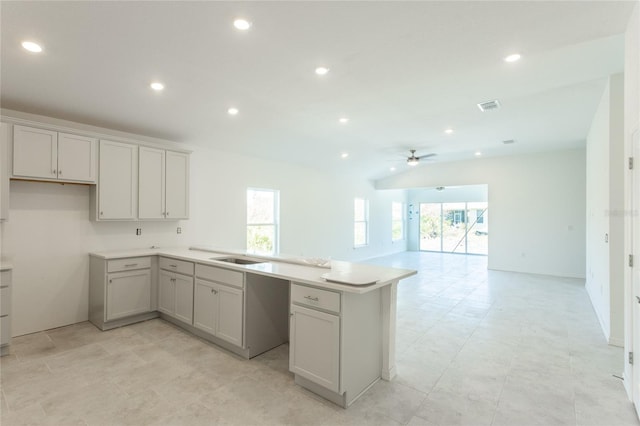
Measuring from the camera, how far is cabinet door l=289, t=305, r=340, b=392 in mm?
2229

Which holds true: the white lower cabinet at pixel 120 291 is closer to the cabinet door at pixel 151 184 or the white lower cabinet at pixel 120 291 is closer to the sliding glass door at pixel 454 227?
the cabinet door at pixel 151 184

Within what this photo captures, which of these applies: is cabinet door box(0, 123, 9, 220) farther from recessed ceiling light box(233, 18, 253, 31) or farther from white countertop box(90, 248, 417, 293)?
recessed ceiling light box(233, 18, 253, 31)

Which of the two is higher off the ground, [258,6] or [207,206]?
[258,6]

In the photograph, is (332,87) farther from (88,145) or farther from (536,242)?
(536,242)

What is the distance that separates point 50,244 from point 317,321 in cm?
360

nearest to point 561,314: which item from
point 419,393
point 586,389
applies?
point 586,389

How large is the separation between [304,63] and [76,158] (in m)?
2.92

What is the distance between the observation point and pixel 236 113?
13.6 feet

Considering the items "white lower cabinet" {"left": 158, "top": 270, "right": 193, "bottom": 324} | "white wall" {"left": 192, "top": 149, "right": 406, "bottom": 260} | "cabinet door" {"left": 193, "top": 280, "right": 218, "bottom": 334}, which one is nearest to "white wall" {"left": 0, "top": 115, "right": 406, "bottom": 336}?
"white wall" {"left": 192, "top": 149, "right": 406, "bottom": 260}

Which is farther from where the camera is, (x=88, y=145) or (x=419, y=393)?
(x=88, y=145)

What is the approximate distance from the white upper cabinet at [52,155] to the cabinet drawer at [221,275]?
1837mm

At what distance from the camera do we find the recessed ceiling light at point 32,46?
7.95ft

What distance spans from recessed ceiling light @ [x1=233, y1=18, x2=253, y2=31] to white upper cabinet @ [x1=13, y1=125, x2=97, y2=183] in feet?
8.72

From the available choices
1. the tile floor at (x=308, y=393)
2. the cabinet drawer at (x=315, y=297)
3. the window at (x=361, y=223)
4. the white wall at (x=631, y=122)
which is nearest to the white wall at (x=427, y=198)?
the window at (x=361, y=223)
